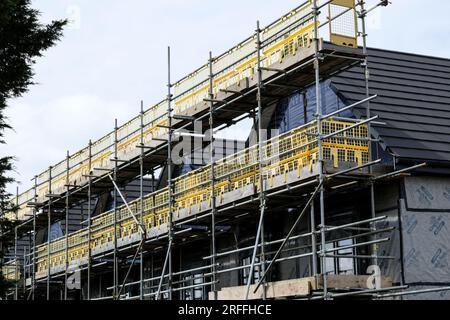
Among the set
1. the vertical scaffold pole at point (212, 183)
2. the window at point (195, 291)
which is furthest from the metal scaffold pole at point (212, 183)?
the window at point (195, 291)

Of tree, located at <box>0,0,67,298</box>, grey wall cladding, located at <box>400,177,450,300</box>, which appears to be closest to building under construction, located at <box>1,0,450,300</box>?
grey wall cladding, located at <box>400,177,450,300</box>

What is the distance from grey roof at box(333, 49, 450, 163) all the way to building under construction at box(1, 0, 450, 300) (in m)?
0.05

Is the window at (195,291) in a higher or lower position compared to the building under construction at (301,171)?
lower

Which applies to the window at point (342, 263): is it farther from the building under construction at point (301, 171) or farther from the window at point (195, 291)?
the window at point (195, 291)

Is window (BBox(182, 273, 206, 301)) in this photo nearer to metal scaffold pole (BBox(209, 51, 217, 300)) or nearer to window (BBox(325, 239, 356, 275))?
metal scaffold pole (BBox(209, 51, 217, 300))

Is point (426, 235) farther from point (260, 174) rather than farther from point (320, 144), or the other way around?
point (260, 174)

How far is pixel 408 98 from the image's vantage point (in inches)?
946

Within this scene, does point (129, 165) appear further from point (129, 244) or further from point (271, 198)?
point (271, 198)

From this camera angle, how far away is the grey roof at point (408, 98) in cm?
2147

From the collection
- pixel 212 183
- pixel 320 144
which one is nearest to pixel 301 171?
pixel 320 144

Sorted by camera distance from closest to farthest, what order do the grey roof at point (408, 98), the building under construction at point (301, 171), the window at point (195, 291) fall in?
1. the building under construction at point (301, 171)
2. the grey roof at point (408, 98)
3. the window at point (195, 291)

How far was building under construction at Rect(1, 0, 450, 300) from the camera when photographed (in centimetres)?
2008

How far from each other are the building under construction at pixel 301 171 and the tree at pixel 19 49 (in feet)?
9.43
